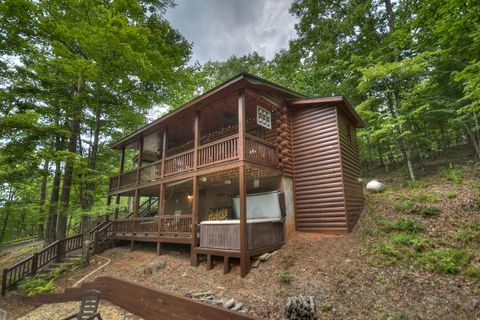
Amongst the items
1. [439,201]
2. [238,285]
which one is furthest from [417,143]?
[238,285]

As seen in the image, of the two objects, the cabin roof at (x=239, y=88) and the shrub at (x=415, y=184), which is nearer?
the cabin roof at (x=239, y=88)

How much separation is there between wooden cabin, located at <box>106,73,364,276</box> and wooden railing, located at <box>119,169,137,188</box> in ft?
5.97

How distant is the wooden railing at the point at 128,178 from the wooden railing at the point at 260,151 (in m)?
8.64

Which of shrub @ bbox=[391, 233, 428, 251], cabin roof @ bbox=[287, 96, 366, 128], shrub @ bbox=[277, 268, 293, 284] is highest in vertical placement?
cabin roof @ bbox=[287, 96, 366, 128]

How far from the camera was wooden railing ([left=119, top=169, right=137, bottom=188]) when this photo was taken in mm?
14540

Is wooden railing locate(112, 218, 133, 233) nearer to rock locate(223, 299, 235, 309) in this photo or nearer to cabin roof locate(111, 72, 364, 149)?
cabin roof locate(111, 72, 364, 149)

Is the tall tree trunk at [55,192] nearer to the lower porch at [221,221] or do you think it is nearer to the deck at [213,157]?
the lower porch at [221,221]

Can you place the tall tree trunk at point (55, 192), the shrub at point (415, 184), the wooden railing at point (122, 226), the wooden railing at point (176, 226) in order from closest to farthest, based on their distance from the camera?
the wooden railing at point (176, 226), the shrub at point (415, 184), the wooden railing at point (122, 226), the tall tree trunk at point (55, 192)

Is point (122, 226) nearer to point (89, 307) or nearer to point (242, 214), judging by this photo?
point (89, 307)

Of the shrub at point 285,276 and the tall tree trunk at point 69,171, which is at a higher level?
the tall tree trunk at point 69,171

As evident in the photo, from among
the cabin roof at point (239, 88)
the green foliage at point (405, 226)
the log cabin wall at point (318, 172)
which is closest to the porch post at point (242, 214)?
the cabin roof at point (239, 88)

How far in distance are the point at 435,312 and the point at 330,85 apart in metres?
16.0

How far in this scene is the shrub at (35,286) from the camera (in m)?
9.53

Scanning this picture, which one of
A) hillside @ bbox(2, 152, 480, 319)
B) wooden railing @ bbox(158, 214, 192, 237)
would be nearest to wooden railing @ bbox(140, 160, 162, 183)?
wooden railing @ bbox(158, 214, 192, 237)
